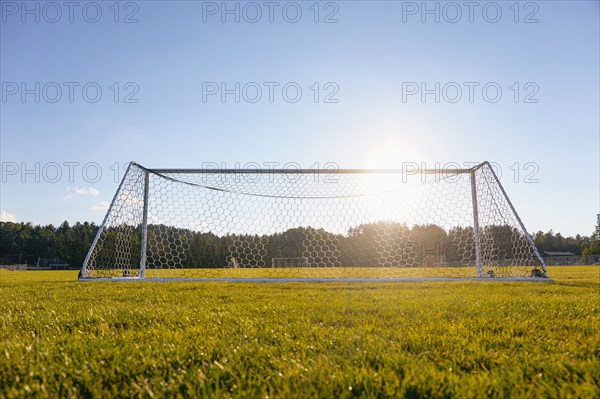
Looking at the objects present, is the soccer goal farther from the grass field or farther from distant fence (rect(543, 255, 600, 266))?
distant fence (rect(543, 255, 600, 266))

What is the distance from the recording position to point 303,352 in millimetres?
2168

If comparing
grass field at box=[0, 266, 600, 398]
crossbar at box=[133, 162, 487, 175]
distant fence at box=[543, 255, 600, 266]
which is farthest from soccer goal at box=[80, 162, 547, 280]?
distant fence at box=[543, 255, 600, 266]

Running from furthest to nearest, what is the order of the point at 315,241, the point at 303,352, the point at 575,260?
1. the point at 575,260
2. the point at 315,241
3. the point at 303,352

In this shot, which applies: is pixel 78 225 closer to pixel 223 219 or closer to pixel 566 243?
pixel 223 219

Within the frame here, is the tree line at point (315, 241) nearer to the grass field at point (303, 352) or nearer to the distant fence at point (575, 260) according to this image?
the grass field at point (303, 352)

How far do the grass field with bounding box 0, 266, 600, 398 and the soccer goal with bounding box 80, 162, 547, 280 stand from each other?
7.29 metres

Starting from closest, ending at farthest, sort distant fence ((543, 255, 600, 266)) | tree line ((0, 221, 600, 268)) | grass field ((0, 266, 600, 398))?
grass field ((0, 266, 600, 398)) → tree line ((0, 221, 600, 268)) → distant fence ((543, 255, 600, 266))

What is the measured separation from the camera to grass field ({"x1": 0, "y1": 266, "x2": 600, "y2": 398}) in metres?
1.65

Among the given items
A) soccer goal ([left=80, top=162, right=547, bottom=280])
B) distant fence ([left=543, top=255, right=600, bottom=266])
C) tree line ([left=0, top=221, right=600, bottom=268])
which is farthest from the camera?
distant fence ([left=543, top=255, right=600, bottom=266])

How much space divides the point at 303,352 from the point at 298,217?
910 cm

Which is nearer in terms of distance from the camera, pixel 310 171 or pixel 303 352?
pixel 303 352

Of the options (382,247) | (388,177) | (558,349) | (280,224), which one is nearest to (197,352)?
(558,349)

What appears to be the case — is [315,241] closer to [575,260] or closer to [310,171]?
[310,171]

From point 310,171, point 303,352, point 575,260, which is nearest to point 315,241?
point 310,171
